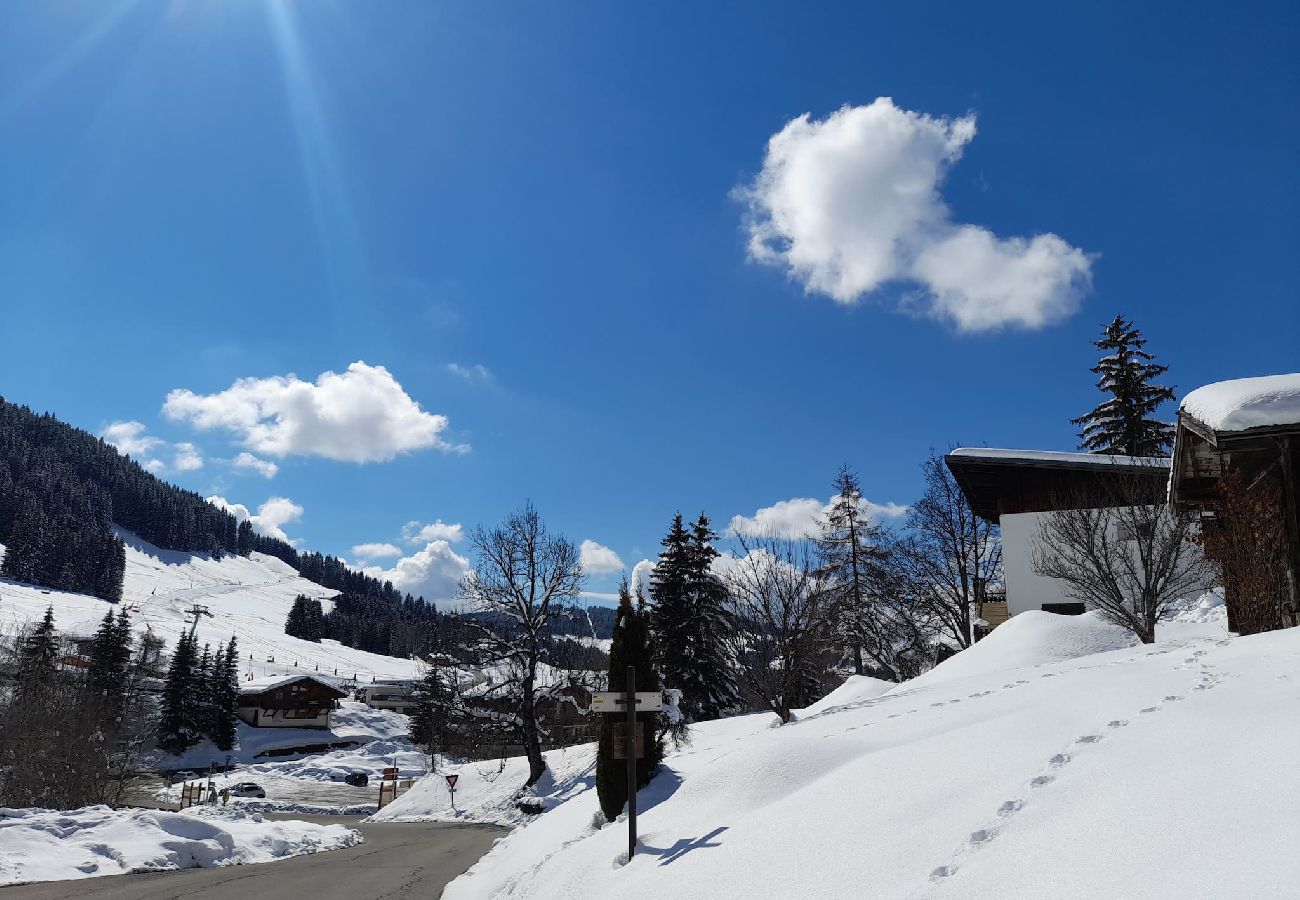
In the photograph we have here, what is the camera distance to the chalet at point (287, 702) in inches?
3312

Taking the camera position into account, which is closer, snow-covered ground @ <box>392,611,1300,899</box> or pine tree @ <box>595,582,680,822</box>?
snow-covered ground @ <box>392,611,1300,899</box>

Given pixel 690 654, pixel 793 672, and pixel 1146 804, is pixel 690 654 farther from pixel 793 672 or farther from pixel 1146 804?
pixel 1146 804

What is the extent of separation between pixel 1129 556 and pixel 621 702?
531 inches

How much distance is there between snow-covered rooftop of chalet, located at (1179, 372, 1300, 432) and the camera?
11016 mm

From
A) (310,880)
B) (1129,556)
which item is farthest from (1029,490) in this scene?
(310,880)

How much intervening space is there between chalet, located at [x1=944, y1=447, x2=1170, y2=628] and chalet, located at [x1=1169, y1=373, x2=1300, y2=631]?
10315mm

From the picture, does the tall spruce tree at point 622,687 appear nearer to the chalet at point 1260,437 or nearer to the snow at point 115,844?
the chalet at point 1260,437

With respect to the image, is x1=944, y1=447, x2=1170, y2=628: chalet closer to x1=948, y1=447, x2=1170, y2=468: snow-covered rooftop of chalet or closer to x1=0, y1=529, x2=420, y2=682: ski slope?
x1=948, y1=447, x2=1170, y2=468: snow-covered rooftop of chalet

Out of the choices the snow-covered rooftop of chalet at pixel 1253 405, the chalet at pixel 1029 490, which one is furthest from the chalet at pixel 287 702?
the snow-covered rooftop of chalet at pixel 1253 405


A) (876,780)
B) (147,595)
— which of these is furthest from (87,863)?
(147,595)

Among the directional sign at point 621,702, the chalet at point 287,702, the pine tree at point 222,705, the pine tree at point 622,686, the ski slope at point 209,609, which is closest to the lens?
the directional sign at point 621,702

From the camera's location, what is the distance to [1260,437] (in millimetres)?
11328

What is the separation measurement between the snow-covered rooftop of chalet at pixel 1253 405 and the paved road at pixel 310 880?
1348cm

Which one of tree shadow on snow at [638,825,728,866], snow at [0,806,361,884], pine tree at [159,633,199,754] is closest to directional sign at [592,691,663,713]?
tree shadow on snow at [638,825,728,866]
